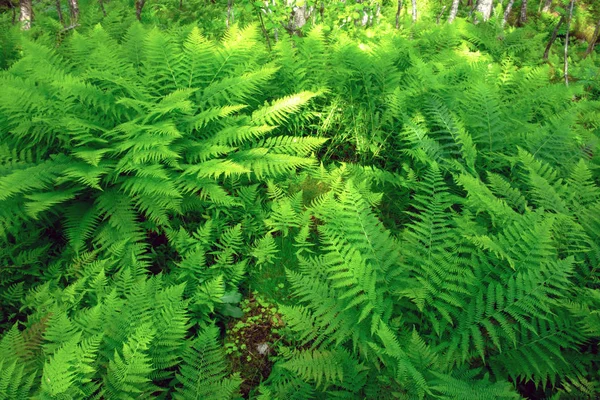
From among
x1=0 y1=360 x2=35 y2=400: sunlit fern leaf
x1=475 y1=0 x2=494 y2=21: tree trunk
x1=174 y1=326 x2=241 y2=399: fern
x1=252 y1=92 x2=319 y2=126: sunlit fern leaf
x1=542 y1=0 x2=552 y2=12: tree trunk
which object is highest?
x1=542 y1=0 x2=552 y2=12: tree trunk

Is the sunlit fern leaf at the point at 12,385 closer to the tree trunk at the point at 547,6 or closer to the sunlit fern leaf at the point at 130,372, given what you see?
the sunlit fern leaf at the point at 130,372

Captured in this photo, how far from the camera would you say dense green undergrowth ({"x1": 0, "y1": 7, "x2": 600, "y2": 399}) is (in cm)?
217

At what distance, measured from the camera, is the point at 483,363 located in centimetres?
225

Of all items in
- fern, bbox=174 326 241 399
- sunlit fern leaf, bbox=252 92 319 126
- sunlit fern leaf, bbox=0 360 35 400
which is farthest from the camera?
sunlit fern leaf, bbox=252 92 319 126

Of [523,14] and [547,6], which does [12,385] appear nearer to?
[523,14]

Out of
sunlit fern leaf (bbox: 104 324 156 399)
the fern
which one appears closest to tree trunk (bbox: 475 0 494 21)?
the fern

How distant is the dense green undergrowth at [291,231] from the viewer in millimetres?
2170

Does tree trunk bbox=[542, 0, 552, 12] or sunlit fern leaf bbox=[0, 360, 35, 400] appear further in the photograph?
tree trunk bbox=[542, 0, 552, 12]

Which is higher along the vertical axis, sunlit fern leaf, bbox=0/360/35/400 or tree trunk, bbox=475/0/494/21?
tree trunk, bbox=475/0/494/21

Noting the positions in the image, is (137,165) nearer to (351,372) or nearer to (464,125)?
(351,372)

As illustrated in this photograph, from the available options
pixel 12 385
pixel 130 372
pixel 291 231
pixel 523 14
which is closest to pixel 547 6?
pixel 523 14

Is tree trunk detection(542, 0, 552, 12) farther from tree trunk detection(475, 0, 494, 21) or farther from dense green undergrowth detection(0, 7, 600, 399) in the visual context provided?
dense green undergrowth detection(0, 7, 600, 399)

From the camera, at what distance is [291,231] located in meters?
3.35

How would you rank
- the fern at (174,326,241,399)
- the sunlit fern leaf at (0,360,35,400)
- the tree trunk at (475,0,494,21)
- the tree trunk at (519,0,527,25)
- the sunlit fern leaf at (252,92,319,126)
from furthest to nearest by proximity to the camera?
the tree trunk at (519,0,527,25)
the tree trunk at (475,0,494,21)
the sunlit fern leaf at (252,92,319,126)
the fern at (174,326,241,399)
the sunlit fern leaf at (0,360,35,400)
